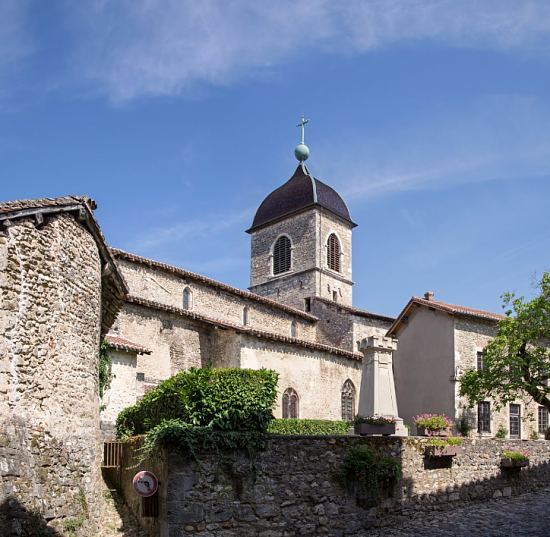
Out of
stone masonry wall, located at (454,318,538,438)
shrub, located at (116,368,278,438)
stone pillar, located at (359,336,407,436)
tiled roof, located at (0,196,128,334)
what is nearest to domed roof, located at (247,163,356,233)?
stone masonry wall, located at (454,318,538,438)

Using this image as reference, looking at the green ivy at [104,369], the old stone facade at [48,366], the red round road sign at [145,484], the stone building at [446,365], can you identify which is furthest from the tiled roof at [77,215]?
the stone building at [446,365]

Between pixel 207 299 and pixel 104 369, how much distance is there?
46.1 ft

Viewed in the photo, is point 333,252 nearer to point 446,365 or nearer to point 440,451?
point 446,365

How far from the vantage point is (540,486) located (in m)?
17.8

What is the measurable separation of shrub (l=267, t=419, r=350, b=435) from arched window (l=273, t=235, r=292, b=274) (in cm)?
1953

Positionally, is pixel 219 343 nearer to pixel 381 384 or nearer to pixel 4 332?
pixel 381 384

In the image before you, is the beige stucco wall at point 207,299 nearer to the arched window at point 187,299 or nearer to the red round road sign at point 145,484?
the arched window at point 187,299

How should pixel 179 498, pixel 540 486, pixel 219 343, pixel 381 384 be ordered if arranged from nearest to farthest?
pixel 179 498 < pixel 381 384 < pixel 540 486 < pixel 219 343

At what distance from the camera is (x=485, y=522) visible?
13180 millimetres

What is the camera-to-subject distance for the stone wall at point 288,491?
33.4 feet

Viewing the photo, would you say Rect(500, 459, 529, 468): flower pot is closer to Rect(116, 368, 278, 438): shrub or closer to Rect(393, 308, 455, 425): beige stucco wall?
Rect(116, 368, 278, 438): shrub

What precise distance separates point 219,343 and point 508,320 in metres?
11.9

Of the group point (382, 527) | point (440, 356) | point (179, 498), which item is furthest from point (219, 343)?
point (179, 498)

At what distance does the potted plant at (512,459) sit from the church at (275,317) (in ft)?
15.6
